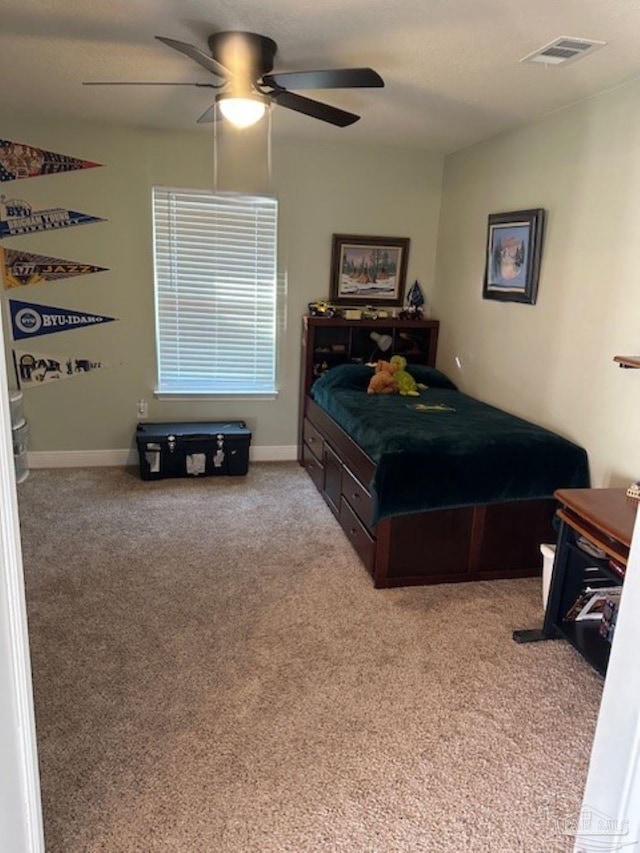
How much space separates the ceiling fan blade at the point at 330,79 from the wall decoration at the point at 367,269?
6.99 feet

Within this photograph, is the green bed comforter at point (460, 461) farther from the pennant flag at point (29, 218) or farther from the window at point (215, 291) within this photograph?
the pennant flag at point (29, 218)

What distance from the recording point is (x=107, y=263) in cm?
424

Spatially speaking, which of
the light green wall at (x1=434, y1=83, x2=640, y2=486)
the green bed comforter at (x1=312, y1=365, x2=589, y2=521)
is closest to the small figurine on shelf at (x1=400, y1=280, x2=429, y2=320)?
the light green wall at (x1=434, y1=83, x2=640, y2=486)

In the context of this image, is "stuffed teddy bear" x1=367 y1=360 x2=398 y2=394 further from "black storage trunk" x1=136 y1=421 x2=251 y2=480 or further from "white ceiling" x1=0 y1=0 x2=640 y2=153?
"white ceiling" x1=0 y1=0 x2=640 y2=153

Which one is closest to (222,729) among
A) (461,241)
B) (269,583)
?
(269,583)

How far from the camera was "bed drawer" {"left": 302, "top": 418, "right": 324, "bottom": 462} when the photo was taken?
4.16 metres

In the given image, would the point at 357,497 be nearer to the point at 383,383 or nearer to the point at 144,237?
the point at 383,383

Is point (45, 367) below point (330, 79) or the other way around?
below

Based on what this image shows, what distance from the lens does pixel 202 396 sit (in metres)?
4.64

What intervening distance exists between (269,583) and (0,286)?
2.85m

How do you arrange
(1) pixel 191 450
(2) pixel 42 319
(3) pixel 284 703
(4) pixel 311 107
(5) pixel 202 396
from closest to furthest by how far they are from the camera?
(3) pixel 284 703 → (4) pixel 311 107 → (2) pixel 42 319 → (1) pixel 191 450 → (5) pixel 202 396

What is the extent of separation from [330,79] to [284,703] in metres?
2.41

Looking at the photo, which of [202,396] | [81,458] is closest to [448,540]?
[202,396]

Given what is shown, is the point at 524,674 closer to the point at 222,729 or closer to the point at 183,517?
the point at 222,729
